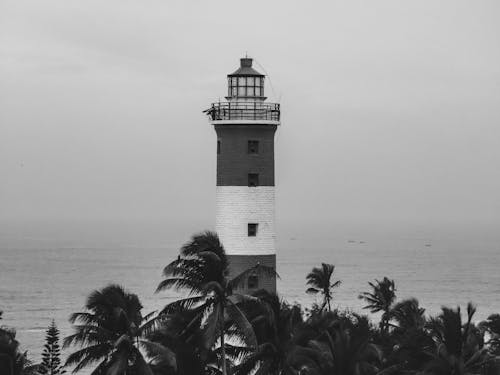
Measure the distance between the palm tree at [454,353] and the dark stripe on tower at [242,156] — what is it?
1392cm

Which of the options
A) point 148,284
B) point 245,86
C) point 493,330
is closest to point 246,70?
point 245,86

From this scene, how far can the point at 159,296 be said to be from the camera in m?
128

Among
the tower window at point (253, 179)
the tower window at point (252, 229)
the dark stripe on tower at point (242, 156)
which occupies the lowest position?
the tower window at point (252, 229)

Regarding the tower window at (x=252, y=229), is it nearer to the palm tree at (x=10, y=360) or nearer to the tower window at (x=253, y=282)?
the tower window at (x=253, y=282)

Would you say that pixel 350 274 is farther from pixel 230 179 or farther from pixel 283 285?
pixel 230 179

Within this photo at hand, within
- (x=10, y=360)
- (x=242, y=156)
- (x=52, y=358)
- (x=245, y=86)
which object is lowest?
(x=52, y=358)

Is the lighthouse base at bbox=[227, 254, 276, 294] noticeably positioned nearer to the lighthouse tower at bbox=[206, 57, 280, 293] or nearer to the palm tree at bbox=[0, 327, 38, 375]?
the lighthouse tower at bbox=[206, 57, 280, 293]

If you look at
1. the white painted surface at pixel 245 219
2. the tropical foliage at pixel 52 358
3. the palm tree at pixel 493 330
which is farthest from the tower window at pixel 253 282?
the palm tree at pixel 493 330

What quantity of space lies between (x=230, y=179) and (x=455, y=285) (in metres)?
111

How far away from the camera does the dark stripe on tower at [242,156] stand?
4581 centimetres

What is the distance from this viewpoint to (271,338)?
34250 millimetres

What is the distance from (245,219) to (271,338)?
11817 mm

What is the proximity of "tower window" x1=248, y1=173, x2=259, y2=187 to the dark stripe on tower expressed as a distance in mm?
124

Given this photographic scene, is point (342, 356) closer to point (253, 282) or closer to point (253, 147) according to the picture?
point (253, 282)
